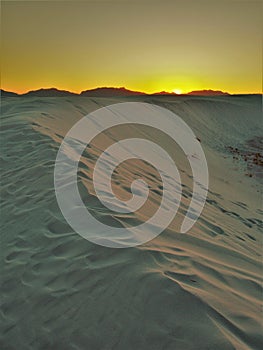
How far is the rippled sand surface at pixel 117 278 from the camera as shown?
86.3 inches

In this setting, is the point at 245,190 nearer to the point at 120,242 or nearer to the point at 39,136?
the point at 39,136

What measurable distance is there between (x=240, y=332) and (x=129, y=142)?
6688mm

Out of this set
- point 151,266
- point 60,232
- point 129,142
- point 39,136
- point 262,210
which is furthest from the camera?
point 129,142

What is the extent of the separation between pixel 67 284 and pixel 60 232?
2.61 feet

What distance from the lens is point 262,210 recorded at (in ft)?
23.0

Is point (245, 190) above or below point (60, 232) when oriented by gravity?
below

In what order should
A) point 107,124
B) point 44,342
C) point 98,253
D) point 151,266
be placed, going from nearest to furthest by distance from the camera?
point 44,342, point 151,266, point 98,253, point 107,124

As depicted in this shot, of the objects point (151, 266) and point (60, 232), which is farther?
point (60, 232)

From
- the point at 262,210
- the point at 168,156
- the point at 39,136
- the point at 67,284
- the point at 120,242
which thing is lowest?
the point at 262,210

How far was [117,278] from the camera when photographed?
8.52 feet

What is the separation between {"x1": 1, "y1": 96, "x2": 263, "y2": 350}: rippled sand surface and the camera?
7.19 ft

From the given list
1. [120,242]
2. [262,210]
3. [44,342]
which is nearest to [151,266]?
[120,242]

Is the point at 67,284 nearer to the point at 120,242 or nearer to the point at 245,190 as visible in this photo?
the point at 120,242

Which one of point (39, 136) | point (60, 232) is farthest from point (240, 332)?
point (39, 136)
